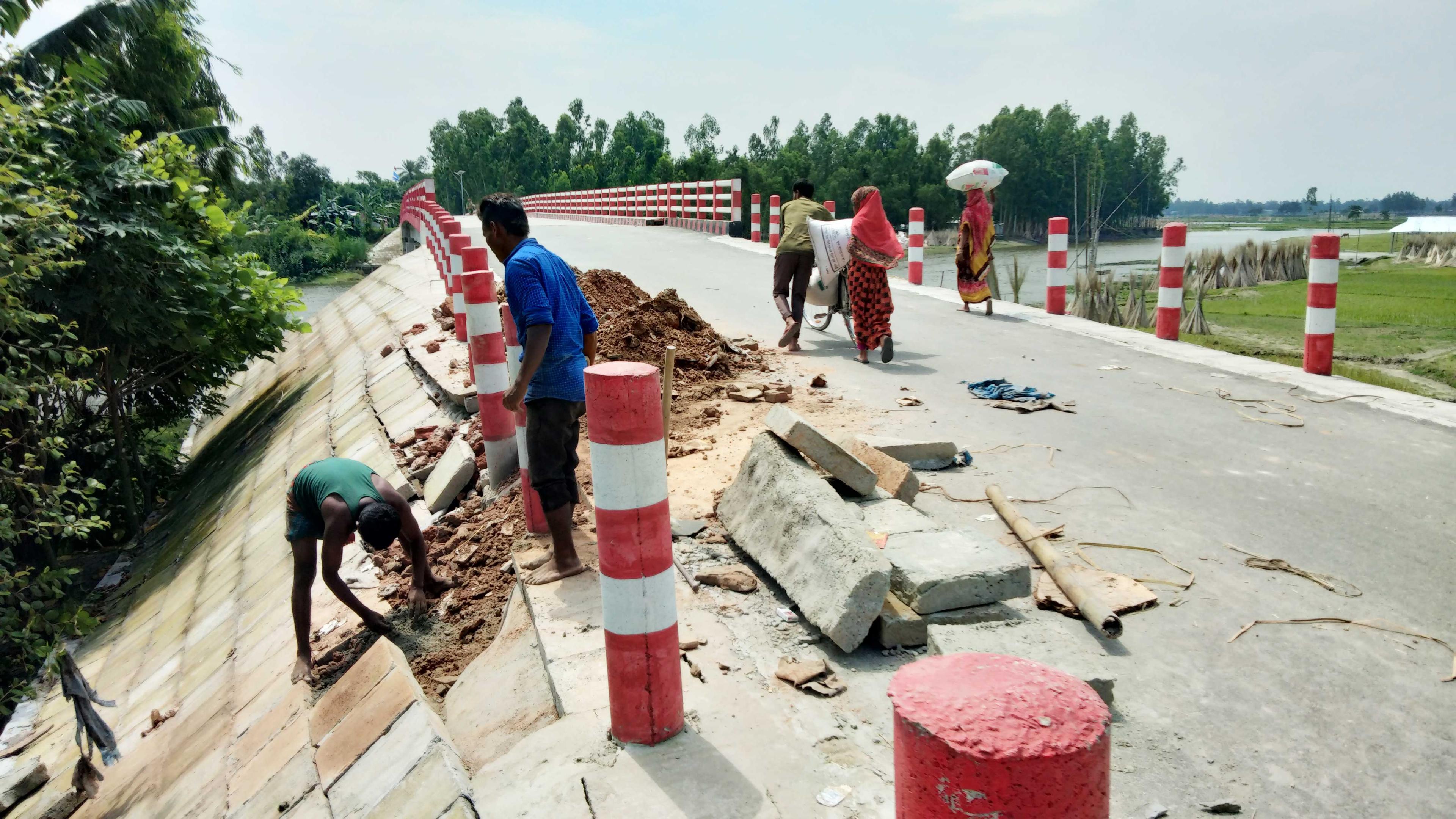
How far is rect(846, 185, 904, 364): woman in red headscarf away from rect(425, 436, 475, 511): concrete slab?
3.64 metres

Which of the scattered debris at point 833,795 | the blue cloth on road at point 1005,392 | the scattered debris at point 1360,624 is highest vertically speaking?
the blue cloth on road at point 1005,392

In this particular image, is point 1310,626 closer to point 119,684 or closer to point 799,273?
point 799,273

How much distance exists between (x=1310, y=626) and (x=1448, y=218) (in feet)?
141

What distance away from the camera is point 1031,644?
3.18m

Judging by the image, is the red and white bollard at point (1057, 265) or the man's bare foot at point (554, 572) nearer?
the man's bare foot at point (554, 572)

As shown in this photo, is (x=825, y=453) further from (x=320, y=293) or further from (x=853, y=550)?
(x=320, y=293)

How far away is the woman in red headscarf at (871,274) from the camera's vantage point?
8.27 m

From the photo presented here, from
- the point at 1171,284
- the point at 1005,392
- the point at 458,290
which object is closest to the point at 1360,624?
the point at 1005,392

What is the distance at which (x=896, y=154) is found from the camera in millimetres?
71125

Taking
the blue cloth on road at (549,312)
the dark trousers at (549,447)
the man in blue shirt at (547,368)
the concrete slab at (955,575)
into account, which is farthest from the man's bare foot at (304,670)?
the concrete slab at (955,575)

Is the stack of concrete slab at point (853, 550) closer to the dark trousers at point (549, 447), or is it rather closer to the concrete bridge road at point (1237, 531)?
the concrete bridge road at point (1237, 531)

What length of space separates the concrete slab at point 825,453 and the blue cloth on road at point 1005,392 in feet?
9.53

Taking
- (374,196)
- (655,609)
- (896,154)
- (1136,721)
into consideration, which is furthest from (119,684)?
(374,196)

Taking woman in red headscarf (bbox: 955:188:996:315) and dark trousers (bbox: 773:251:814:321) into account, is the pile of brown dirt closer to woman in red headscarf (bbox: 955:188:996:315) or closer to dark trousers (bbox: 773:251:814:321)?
dark trousers (bbox: 773:251:814:321)
